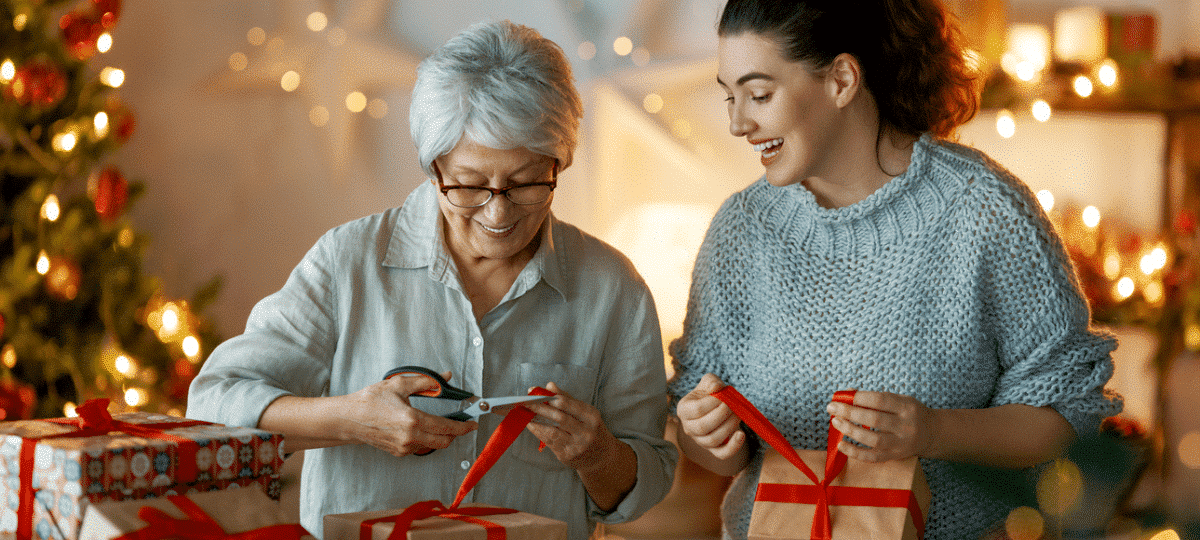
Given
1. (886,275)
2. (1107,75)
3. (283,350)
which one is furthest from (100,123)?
(1107,75)

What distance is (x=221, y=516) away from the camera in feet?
3.00

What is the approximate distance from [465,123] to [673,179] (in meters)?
2.20

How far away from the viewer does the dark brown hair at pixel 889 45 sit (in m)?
1.32

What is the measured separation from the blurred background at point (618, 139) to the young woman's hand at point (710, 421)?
1.85m

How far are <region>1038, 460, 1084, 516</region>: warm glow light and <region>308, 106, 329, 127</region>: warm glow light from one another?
9.84ft

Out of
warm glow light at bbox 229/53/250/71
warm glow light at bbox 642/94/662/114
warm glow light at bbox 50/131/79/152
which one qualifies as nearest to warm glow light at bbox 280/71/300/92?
warm glow light at bbox 229/53/250/71

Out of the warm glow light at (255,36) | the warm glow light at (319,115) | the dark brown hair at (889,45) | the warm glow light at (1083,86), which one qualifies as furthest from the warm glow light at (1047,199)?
the warm glow light at (255,36)

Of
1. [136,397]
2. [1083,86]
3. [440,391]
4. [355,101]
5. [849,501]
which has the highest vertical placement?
[1083,86]

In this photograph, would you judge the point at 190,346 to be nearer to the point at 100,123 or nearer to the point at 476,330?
the point at 100,123

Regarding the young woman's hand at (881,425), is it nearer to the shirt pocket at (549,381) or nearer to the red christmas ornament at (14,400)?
the shirt pocket at (549,381)

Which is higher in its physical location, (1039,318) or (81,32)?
(81,32)

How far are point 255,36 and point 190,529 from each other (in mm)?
2642

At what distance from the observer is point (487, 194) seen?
1.34 metres

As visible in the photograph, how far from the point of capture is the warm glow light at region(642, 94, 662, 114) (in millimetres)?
3404
